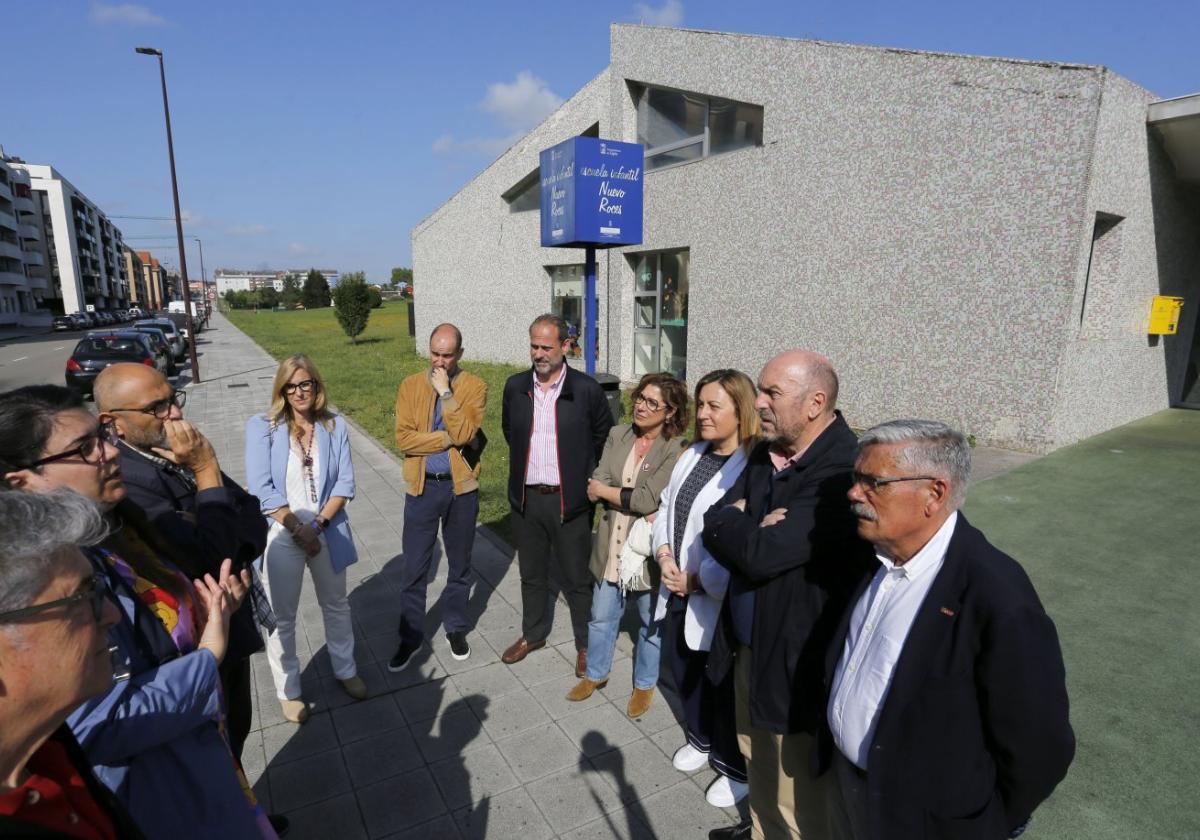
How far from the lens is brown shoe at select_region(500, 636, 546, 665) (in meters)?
4.04

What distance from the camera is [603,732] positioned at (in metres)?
3.38

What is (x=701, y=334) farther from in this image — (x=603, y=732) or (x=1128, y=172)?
(x=603, y=732)

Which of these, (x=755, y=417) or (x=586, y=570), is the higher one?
(x=755, y=417)

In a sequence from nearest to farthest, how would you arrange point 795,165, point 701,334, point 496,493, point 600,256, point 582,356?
point 496,493 → point 795,165 → point 701,334 → point 600,256 → point 582,356

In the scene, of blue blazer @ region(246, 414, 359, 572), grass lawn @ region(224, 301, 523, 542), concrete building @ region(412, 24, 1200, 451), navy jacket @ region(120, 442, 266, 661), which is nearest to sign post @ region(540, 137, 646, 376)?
grass lawn @ region(224, 301, 523, 542)

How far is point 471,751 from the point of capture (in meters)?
3.25

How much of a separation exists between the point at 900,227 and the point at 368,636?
804cm

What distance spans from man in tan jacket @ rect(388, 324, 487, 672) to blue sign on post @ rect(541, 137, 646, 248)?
329 cm

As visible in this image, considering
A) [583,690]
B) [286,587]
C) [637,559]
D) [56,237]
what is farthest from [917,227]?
[56,237]

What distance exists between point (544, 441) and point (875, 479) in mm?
2304

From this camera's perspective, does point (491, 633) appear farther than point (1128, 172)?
No

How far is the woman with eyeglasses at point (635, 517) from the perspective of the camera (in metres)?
3.40

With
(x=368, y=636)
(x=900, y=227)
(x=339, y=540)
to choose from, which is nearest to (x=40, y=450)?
(x=339, y=540)

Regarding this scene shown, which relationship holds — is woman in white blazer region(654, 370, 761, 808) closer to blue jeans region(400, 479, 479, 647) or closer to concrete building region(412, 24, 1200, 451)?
blue jeans region(400, 479, 479, 647)
